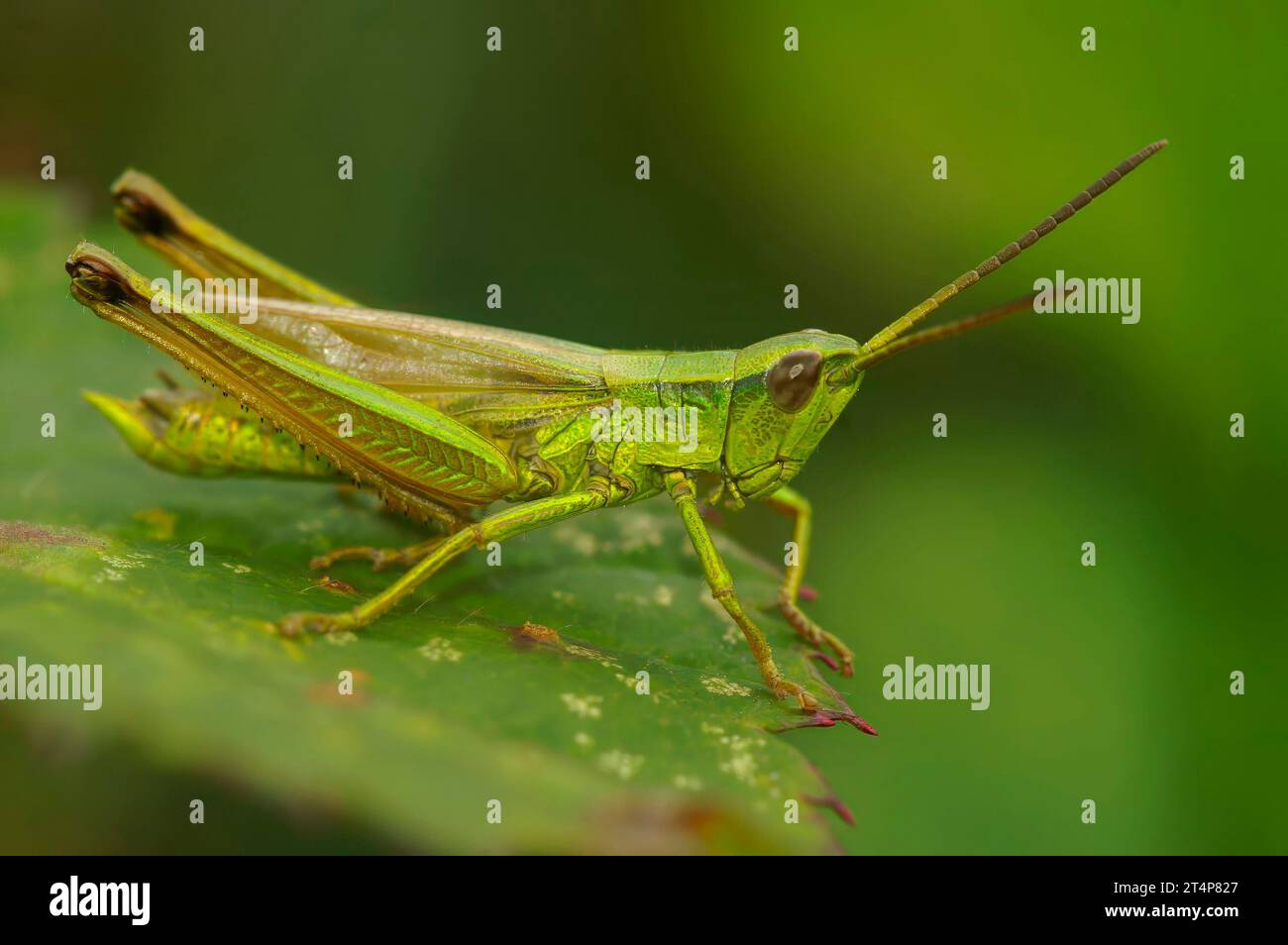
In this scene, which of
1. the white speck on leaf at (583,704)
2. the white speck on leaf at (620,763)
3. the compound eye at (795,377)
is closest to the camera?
the white speck on leaf at (620,763)

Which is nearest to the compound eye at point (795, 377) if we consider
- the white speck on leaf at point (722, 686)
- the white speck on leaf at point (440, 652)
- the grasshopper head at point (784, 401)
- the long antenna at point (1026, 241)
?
the grasshopper head at point (784, 401)

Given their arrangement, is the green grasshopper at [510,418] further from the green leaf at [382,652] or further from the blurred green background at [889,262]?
the blurred green background at [889,262]

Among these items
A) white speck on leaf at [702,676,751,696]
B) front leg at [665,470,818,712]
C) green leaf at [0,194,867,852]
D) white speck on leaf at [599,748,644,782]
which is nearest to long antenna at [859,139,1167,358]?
front leg at [665,470,818,712]

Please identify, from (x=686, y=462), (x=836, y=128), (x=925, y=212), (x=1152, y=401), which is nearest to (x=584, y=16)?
(x=836, y=128)

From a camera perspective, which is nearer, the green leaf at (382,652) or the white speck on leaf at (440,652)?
the green leaf at (382,652)

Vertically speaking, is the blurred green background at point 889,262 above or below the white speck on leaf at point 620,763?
above

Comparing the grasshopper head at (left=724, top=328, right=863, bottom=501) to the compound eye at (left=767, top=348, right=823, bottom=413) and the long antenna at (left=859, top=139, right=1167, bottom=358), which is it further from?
the long antenna at (left=859, top=139, right=1167, bottom=358)

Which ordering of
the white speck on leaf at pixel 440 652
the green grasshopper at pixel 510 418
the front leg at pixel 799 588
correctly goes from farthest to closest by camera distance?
the front leg at pixel 799 588
the green grasshopper at pixel 510 418
the white speck on leaf at pixel 440 652
